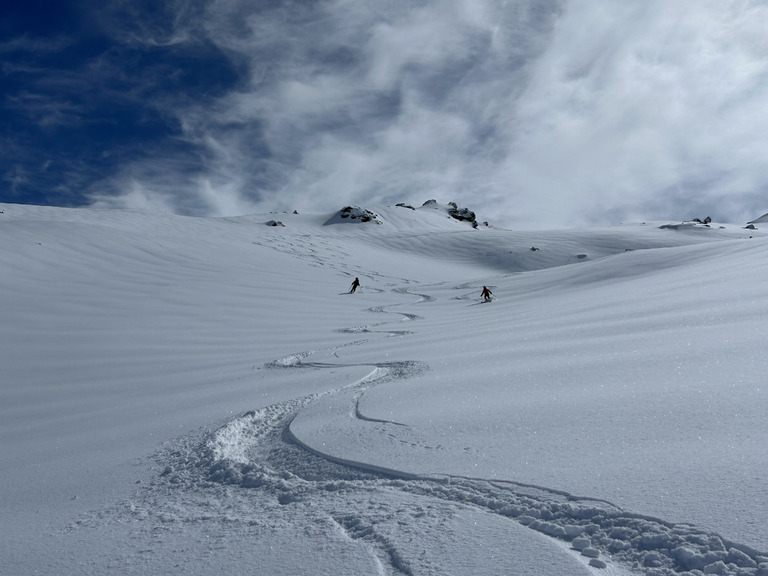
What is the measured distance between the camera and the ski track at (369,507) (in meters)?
1.66

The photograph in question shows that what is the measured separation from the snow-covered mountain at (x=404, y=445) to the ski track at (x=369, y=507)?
11 mm

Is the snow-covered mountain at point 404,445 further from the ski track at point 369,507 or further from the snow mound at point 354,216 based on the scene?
the snow mound at point 354,216

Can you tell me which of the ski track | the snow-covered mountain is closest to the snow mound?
the snow-covered mountain

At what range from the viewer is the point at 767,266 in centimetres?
895

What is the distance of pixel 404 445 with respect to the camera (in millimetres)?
2809

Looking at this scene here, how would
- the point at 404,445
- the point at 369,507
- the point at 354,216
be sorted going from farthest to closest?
the point at 354,216 → the point at 404,445 → the point at 369,507

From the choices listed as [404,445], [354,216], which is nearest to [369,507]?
[404,445]

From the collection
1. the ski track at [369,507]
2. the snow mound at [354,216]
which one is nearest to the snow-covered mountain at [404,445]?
the ski track at [369,507]

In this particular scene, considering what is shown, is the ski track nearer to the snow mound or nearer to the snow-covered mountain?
the snow-covered mountain

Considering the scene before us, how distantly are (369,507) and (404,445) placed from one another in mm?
623

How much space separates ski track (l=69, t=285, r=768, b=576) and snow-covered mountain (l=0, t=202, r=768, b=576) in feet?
0.04

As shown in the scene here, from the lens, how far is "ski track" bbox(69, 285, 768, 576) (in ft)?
5.46

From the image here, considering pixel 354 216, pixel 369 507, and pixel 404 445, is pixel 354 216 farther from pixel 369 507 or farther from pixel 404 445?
pixel 369 507

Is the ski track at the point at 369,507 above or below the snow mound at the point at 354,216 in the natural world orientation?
below
